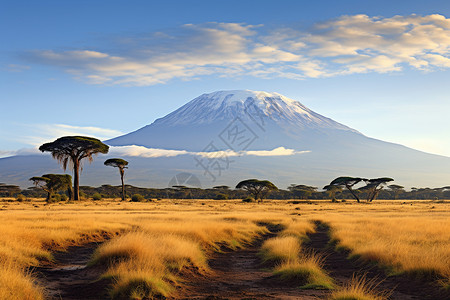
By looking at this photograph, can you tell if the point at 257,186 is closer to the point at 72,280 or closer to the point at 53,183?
the point at 53,183

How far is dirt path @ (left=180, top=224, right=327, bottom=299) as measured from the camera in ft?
33.9

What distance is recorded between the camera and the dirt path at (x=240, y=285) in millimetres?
10328

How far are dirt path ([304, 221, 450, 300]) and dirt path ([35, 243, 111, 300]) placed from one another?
261 inches

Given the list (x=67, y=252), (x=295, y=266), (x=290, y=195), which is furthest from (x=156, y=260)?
(x=290, y=195)

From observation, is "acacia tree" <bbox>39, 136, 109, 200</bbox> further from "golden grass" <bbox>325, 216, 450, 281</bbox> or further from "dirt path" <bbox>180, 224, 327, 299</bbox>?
"dirt path" <bbox>180, 224, 327, 299</bbox>

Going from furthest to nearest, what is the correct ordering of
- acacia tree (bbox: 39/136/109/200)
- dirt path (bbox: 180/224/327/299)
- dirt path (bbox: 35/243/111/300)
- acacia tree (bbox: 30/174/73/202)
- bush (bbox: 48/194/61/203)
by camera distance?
acacia tree (bbox: 30/174/73/202) < acacia tree (bbox: 39/136/109/200) < bush (bbox: 48/194/61/203) < dirt path (bbox: 180/224/327/299) < dirt path (bbox: 35/243/111/300)

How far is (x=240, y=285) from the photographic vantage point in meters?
11.9

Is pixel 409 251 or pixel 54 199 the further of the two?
pixel 54 199

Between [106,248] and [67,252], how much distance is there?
4.55 m

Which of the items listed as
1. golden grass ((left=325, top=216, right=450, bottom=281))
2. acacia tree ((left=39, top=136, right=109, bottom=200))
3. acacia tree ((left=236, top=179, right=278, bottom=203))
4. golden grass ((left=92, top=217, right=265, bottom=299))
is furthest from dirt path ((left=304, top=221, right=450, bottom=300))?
acacia tree ((left=236, top=179, right=278, bottom=203))

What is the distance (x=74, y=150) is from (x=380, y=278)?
2387 inches

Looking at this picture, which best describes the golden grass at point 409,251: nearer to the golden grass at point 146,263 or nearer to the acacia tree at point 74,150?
the golden grass at point 146,263

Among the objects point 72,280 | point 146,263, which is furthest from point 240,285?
point 72,280

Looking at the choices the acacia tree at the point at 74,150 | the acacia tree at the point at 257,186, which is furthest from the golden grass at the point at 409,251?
the acacia tree at the point at 257,186
